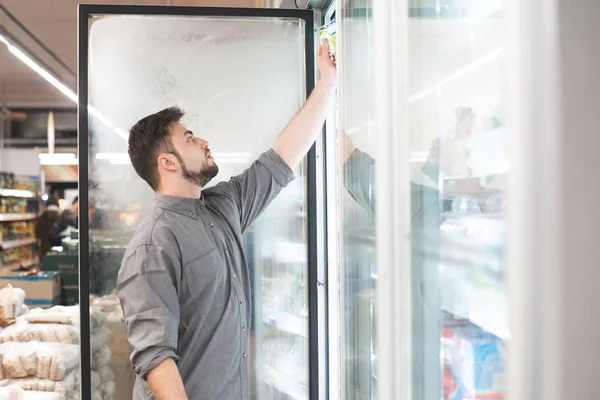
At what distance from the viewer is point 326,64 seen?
79.5 inches

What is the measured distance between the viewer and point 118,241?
90.0 inches

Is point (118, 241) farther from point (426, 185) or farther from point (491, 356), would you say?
point (491, 356)

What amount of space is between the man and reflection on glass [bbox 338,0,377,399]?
510mm

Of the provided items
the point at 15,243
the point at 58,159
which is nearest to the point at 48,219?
the point at 15,243

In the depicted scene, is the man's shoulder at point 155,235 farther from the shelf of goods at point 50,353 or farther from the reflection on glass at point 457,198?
the reflection on glass at point 457,198

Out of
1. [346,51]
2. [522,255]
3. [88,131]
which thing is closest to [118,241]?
[88,131]

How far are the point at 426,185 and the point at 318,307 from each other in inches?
53.1

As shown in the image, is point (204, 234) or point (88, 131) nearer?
point (204, 234)

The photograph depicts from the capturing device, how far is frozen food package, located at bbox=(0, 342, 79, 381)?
2.75 m

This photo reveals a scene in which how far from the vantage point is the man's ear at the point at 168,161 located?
1979mm

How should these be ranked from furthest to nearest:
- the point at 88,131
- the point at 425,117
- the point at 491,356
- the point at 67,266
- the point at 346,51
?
the point at 67,266
the point at 88,131
the point at 346,51
the point at 425,117
the point at 491,356

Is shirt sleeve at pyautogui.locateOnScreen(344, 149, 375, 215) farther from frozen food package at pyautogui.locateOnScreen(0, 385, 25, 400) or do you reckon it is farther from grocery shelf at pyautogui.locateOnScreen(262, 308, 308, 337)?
frozen food package at pyautogui.locateOnScreen(0, 385, 25, 400)

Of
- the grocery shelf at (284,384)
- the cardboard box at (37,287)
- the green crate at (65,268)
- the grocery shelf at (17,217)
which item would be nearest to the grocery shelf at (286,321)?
the grocery shelf at (284,384)

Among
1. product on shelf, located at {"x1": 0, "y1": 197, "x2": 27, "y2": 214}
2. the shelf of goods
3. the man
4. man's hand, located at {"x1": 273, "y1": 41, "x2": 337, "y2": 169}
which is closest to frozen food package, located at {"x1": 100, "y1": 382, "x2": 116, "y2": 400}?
the shelf of goods
